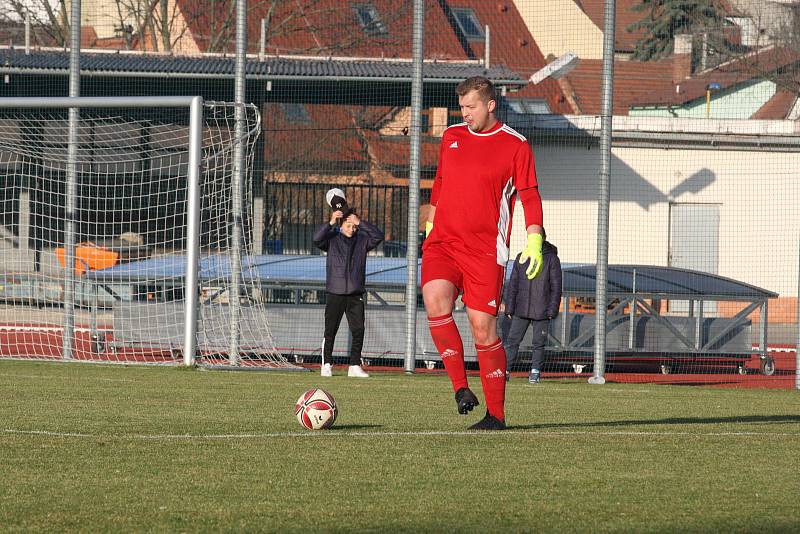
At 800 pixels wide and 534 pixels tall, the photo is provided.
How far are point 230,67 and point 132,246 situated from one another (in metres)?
4.38

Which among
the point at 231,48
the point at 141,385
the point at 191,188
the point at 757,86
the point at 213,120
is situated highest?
the point at 231,48

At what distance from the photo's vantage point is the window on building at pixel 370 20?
2317 centimetres

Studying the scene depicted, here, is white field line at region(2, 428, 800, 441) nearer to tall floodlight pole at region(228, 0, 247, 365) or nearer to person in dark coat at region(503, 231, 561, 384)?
person in dark coat at region(503, 231, 561, 384)

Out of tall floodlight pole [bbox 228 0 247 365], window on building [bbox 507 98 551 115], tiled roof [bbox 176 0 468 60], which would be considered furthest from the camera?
window on building [bbox 507 98 551 115]

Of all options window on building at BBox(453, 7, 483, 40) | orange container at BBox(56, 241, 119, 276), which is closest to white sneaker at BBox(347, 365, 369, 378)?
orange container at BBox(56, 241, 119, 276)

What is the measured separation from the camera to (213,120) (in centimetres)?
1400

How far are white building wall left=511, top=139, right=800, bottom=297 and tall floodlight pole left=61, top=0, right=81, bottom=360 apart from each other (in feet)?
25.7

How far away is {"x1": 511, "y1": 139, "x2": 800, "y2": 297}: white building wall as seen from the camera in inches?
802

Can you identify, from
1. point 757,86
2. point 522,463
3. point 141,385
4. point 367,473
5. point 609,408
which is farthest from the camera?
point 757,86

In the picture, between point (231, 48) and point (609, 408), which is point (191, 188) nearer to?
point (609, 408)

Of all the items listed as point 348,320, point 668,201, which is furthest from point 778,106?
point 348,320

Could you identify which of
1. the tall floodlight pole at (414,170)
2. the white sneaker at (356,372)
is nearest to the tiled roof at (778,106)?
the tall floodlight pole at (414,170)

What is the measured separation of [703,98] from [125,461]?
94.4 feet

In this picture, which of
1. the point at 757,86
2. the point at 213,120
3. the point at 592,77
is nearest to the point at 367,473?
the point at 213,120
